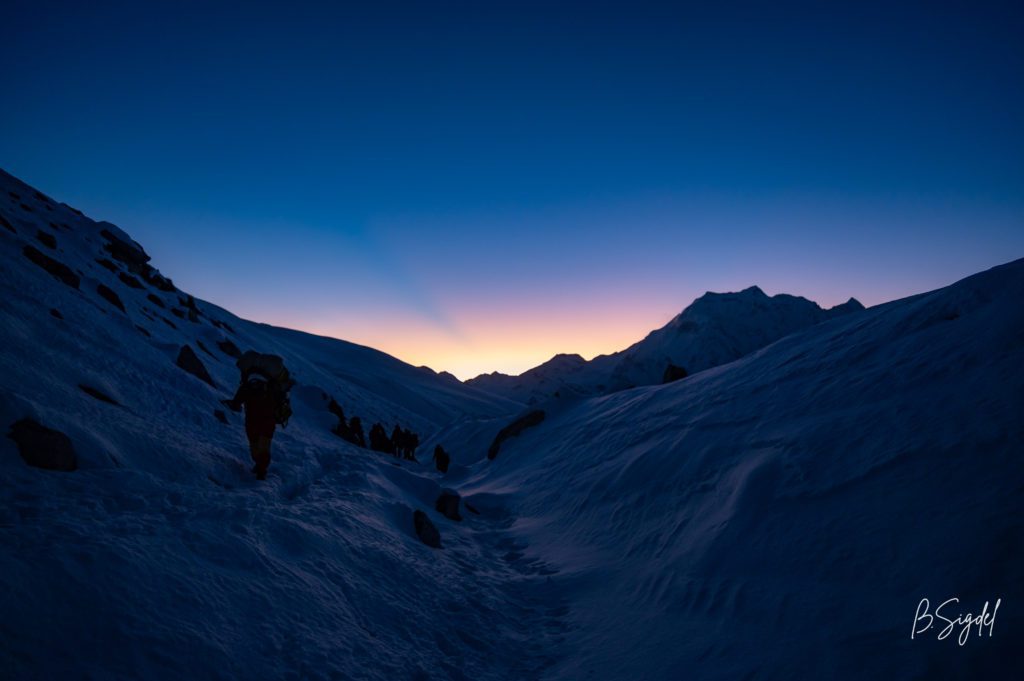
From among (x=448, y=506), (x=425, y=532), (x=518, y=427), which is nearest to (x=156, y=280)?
(x=518, y=427)

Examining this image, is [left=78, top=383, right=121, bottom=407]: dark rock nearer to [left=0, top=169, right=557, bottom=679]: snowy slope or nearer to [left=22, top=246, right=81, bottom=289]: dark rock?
Answer: [left=0, top=169, right=557, bottom=679]: snowy slope

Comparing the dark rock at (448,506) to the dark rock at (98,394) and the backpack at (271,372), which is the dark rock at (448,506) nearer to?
the backpack at (271,372)

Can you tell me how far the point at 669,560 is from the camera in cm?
706

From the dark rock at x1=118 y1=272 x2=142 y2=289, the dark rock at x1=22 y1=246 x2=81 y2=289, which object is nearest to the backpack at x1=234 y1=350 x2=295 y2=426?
the dark rock at x1=22 y1=246 x2=81 y2=289

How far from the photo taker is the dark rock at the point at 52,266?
17.0 m

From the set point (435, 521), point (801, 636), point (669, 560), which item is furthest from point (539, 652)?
point (435, 521)

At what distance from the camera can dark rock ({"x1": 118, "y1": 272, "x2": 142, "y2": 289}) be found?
85.7ft

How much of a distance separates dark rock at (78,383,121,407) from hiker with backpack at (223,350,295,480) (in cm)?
253

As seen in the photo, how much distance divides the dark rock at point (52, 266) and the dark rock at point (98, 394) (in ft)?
37.3

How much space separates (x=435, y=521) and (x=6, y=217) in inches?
974

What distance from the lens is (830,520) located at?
5613 mm

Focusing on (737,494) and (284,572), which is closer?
A: (284,572)

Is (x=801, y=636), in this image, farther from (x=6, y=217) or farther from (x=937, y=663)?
(x=6, y=217)

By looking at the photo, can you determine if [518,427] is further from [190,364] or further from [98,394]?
[98,394]
